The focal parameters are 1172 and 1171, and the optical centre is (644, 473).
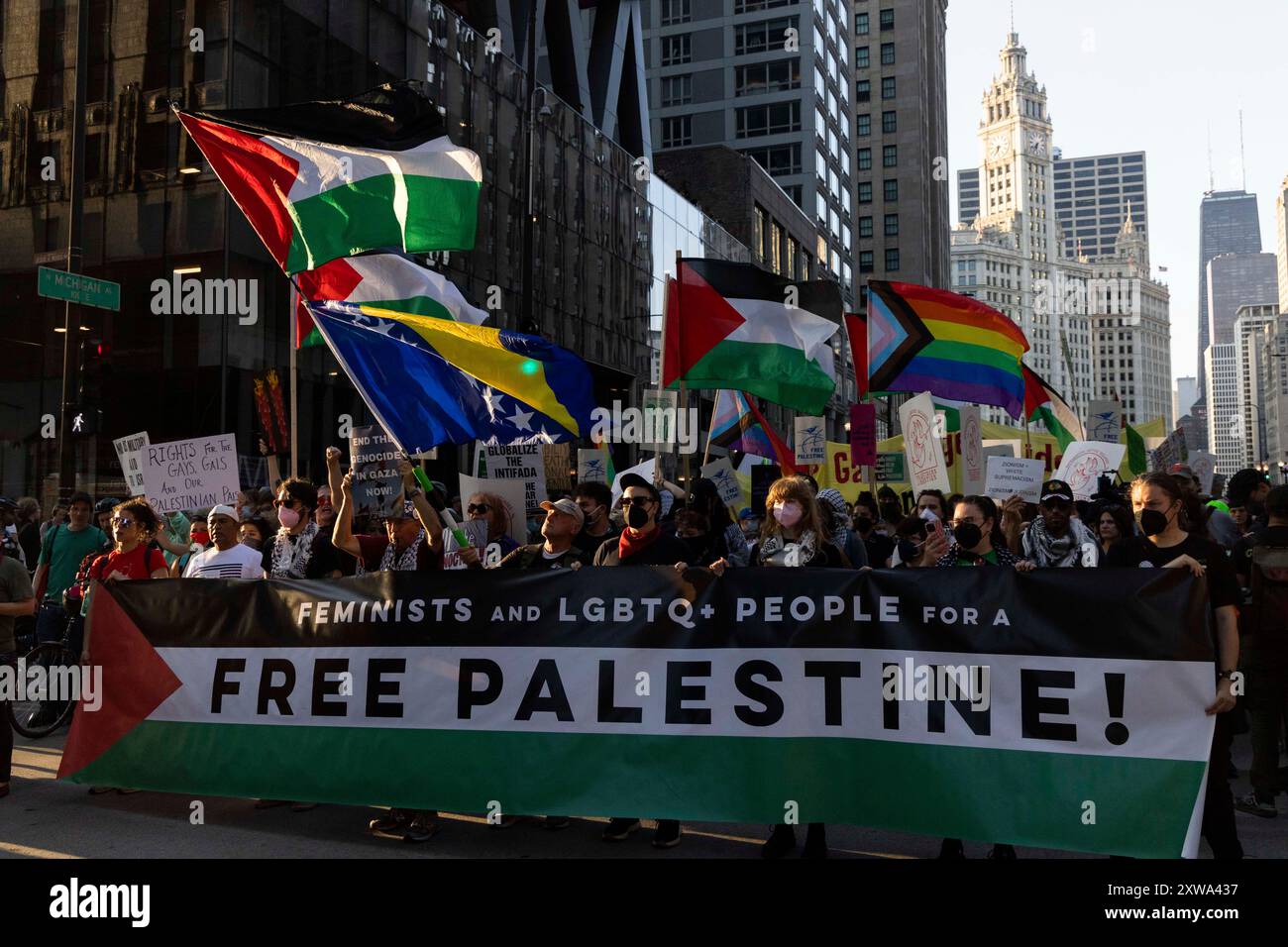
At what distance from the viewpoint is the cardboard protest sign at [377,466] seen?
878 centimetres

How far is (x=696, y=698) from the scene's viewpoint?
5.96m

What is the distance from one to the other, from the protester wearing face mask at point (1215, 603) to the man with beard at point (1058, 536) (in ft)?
8.05

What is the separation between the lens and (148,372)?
23.8 m

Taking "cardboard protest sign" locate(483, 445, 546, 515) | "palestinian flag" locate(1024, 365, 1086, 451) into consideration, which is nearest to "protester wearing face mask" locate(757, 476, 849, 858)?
"cardboard protest sign" locate(483, 445, 546, 515)

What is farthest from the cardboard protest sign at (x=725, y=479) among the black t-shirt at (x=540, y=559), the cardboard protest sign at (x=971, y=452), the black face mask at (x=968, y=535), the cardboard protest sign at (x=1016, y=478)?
the black face mask at (x=968, y=535)

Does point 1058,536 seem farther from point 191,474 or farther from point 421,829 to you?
point 191,474

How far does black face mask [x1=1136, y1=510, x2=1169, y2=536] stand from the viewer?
18.2 feet

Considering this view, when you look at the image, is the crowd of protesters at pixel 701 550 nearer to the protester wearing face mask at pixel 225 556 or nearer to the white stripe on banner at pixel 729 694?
the protester wearing face mask at pixel 225 556

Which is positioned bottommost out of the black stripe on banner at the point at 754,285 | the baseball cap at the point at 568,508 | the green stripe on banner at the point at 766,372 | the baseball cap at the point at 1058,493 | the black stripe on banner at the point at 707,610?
the black stripe on banner at the point at 707,610

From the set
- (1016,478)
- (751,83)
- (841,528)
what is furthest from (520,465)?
(751,83)

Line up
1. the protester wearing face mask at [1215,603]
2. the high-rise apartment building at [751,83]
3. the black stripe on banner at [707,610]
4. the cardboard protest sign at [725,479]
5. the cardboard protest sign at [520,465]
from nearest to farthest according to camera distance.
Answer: the protester wearing face mask at [1215,603] < the black stripe on banner at [707,610] < the cardboard protest sign at [520,465] < the cardboard protest sign at [725,479] < the high-rise apartment building at [751,83]

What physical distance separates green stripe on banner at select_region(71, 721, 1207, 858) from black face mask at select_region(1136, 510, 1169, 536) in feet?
3.54

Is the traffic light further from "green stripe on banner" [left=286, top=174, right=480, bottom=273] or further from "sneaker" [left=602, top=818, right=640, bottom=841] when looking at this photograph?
"sneaker" [left=602, top=818, right=640, bottom=841]

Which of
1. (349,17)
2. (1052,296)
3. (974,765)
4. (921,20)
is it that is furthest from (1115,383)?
(974,765)
